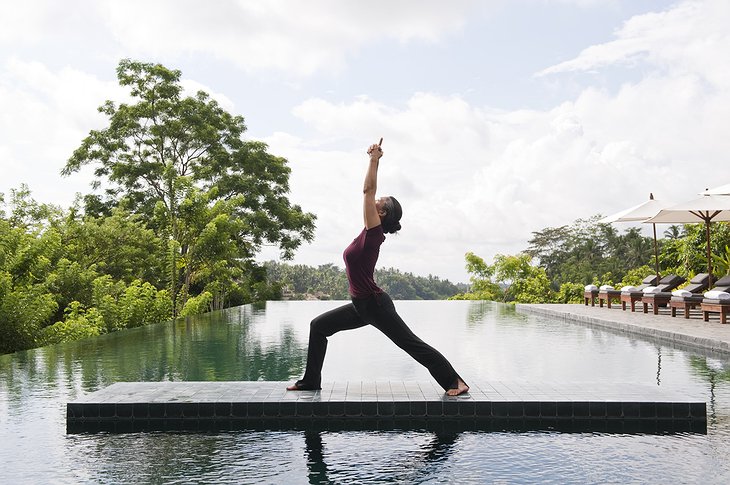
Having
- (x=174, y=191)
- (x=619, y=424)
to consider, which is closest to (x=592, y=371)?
(x=619, y=424)

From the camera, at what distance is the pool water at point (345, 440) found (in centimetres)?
393

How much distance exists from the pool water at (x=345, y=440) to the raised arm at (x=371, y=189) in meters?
1.47

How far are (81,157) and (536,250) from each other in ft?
112

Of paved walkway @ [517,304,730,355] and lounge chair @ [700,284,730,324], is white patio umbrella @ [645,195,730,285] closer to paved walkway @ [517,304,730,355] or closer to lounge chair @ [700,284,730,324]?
paved walkway @ [517,304,730,355]

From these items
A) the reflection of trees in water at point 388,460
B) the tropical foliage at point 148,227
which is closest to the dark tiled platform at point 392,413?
the reflection of trees in water at point 388,460

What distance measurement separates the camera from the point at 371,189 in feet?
17.0

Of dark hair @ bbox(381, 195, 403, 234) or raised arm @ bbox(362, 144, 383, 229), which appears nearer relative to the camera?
raised arm @ bbox(362, 144, 383, 229)

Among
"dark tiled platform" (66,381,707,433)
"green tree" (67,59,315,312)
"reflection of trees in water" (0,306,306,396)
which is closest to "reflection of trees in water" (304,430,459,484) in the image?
"dark tiled platform" (66,381,707,433)

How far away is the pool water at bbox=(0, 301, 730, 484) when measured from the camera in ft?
12.9

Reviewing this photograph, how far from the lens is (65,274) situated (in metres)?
15.0

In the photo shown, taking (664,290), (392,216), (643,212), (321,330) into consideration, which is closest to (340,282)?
(643,212)

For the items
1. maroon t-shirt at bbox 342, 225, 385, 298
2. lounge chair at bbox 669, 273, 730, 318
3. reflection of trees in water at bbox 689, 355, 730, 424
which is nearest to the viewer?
maroon t-shirt at bbox 342, 225, 385, 298

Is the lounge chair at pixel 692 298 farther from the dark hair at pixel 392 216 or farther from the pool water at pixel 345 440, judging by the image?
the dark hair at pixel 392 216

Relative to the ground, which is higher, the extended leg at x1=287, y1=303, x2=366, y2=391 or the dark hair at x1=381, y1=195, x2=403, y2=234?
the dark hair at x1=381, y1=195, x2=403, y2=234
